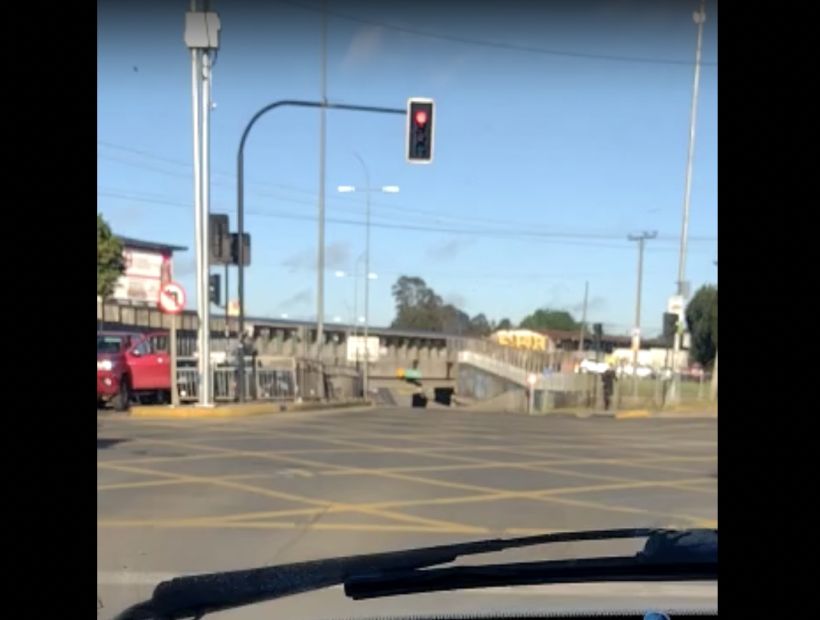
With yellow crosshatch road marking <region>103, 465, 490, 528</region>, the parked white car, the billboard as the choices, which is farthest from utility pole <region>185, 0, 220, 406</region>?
the billboard

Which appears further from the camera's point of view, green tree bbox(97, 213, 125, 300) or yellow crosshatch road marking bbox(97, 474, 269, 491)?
green tree bbox(97, 213, 125, 300)

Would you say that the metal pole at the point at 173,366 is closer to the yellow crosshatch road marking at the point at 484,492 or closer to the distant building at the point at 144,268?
the yellow crosshatch road marking at the point at 484,492

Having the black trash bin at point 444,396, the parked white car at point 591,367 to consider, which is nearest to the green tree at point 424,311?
the black trash bin at point 444,396

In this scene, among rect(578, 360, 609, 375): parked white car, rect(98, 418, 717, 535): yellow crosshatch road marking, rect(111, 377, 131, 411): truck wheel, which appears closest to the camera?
rect(98, 418, 717, 535): yellow crosshatch road marking

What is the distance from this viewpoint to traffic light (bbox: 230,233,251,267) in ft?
61.5

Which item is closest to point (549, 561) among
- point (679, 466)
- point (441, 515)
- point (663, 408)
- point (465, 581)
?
point (465, 581)

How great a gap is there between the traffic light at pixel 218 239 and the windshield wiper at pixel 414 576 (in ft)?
50.4

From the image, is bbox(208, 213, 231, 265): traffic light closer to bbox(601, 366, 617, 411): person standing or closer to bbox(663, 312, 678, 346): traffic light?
bbox(663, 312, 678, 346): traffic light

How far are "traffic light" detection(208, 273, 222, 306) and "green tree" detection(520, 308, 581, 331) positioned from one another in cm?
8935

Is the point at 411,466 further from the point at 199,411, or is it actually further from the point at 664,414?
the point at 664,414

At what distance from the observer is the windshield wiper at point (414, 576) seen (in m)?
2.89

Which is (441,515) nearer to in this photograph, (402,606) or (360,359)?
(402,606)
